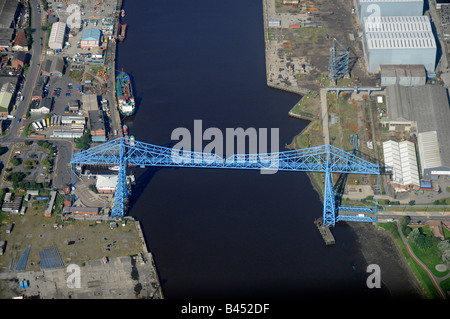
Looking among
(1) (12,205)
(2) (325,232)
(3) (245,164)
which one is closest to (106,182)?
(1) (12,205)

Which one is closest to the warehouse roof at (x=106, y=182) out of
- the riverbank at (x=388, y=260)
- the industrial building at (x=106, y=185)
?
the industrial building at (x=106, y=185)

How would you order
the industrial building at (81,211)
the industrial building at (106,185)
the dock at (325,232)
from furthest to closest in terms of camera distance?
the industrial building at (106,185)
the industrial building at (81,211)
the dock at (325,232)

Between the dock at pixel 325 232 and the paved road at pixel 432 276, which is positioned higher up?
the dock at pixel 325 232

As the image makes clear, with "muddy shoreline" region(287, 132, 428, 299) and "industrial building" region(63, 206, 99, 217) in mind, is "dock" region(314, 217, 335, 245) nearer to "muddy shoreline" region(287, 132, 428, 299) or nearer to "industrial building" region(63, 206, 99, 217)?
"muddy shoreline" region(287, 132, 428, 299)

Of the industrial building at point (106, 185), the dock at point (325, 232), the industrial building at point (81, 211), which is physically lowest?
the dock at point (325, 232)

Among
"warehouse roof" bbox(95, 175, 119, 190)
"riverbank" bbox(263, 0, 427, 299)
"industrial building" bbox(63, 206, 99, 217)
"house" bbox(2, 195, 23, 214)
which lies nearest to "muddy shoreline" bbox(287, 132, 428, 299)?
"riverbank" bbox(263, 0, 427, 299)

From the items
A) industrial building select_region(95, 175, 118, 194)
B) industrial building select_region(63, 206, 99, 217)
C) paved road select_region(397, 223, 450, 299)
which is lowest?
paved road select_region(397, 223, 450, 299)

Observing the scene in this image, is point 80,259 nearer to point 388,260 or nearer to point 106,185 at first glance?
point 106,185

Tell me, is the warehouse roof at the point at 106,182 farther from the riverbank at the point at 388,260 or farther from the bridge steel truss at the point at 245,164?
the riverbank at the point at 388,260

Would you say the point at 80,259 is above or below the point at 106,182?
below
